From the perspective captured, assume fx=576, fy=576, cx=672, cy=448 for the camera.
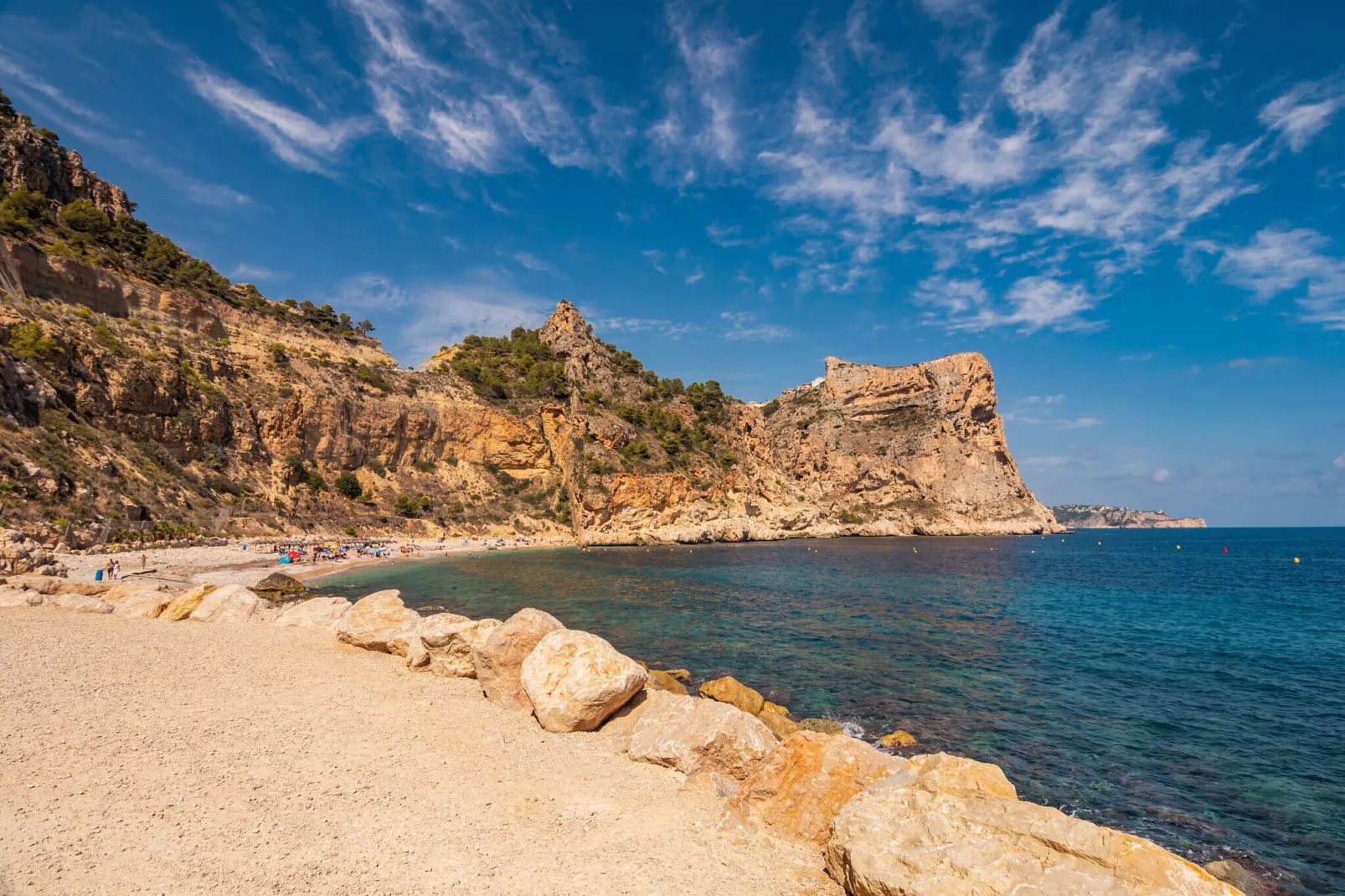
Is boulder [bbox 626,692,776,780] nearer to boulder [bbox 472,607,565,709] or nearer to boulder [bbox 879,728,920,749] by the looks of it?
boulder [bbox 472,607,565,709]

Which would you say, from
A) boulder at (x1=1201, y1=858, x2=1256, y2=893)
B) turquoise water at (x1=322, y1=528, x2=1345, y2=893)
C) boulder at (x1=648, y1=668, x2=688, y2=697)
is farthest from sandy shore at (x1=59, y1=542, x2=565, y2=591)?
boulder at (x1=1201, y1=858, x2=1256, y2=893)

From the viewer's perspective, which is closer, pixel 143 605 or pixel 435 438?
pixel 143 605

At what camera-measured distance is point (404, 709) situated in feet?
24.7

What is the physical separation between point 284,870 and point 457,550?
4504 cm

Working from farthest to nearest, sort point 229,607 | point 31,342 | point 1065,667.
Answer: point 31,342
point 1065,667
point 229,607

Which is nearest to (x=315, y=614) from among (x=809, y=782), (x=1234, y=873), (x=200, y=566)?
(x=809, y=782)

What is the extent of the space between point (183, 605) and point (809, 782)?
14741mm

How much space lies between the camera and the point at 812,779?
5.42m

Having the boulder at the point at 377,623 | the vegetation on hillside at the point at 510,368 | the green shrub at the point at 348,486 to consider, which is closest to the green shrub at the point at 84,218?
the green shrub at the point at 348,486

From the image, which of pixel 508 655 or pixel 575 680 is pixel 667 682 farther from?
pixel 575 680

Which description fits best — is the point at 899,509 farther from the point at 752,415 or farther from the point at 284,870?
the point at 284,870

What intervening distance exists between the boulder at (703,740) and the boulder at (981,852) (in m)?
1.61

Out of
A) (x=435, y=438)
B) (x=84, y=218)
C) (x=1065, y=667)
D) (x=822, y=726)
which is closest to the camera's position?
(x=822, y=726)

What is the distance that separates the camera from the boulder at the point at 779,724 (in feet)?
28.7
